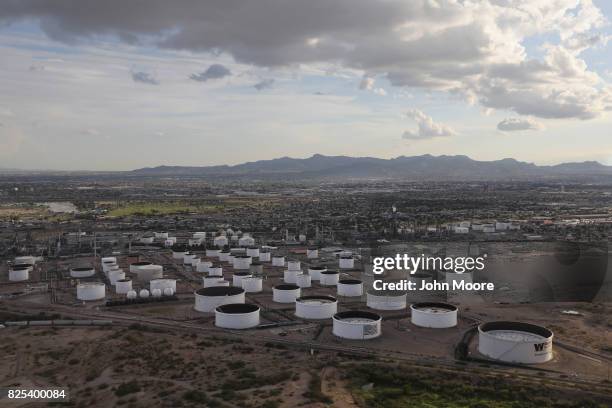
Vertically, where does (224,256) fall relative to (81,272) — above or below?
below

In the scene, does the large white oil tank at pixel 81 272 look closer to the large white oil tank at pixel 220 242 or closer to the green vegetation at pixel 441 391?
the large white oil tank at pixel 220 242

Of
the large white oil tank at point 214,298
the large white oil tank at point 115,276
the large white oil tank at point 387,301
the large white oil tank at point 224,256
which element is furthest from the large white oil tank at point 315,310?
the large white oil tank at point 224,256

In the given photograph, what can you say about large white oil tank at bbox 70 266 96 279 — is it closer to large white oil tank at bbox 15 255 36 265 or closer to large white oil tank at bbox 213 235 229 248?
large white oil tank at bbox 15 255 36 265

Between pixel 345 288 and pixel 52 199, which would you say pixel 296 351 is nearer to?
pixel 345 288

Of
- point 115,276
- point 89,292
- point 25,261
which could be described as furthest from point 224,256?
point 89,292

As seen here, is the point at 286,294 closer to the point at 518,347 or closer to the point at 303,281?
the point at 303,281

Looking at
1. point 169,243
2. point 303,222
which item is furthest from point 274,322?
point 303,222
